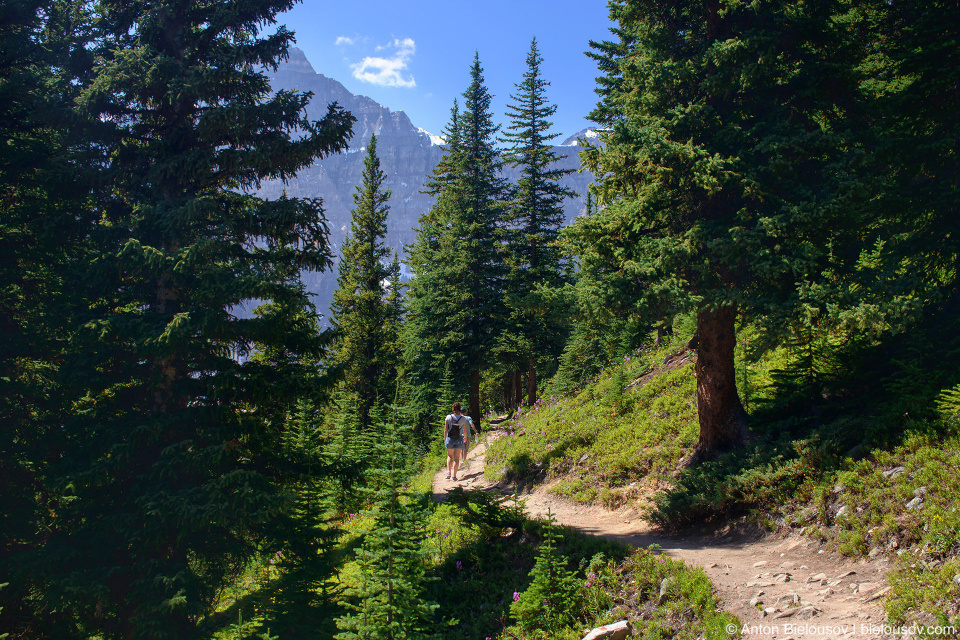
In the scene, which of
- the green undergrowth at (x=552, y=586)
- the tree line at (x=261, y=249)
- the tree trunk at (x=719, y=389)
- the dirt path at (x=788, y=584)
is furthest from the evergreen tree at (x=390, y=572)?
the tree trunk at (x=719, y=389)

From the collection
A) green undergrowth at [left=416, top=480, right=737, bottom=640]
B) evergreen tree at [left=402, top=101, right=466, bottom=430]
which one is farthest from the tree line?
evergreen tree at [left=402, top=101, right=466, bottom=430]

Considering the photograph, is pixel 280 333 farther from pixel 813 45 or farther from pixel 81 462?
pixel 813 45

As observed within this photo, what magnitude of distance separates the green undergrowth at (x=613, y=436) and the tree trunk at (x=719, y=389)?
1.12 meters

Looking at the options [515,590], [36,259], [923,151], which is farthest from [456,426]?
[923,151]

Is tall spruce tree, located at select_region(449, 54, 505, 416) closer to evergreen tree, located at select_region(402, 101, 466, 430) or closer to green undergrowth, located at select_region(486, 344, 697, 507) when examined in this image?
evergreen tree, located at select_region(402, 101, 466, 430)

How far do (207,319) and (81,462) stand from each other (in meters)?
3.30

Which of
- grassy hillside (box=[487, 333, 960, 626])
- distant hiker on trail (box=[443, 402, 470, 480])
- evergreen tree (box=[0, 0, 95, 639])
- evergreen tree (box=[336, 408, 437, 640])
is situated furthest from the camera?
distant hiker on trail (box=[443, 402, 470, 480])

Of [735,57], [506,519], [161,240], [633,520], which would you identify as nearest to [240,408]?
[161,240]

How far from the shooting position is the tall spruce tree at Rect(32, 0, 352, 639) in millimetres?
7727

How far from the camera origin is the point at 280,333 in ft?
28.9

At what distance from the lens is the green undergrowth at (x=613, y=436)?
10.8 meters

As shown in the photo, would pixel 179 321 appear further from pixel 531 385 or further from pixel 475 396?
pixel 531 385

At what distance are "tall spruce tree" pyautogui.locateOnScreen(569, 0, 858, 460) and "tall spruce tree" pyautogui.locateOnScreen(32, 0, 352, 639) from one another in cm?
597

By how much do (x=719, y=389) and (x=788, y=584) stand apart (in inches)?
168
